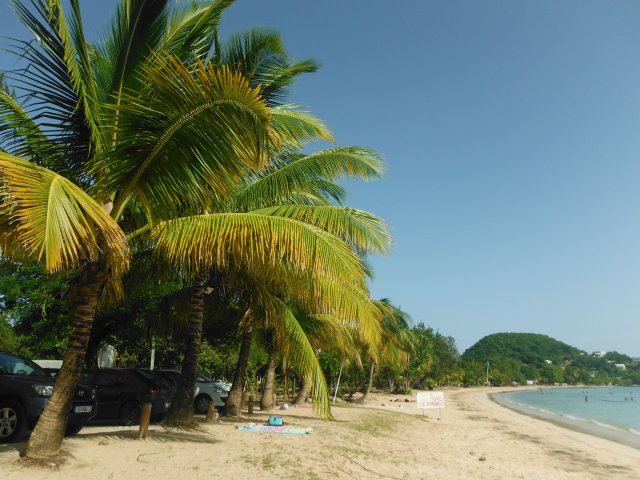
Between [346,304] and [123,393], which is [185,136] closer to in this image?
[346,304]

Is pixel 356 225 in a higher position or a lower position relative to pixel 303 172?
lower

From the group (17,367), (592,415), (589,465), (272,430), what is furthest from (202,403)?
(592,415)

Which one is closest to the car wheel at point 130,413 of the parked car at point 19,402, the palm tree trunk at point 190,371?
the palm tree trunk at point 190,371

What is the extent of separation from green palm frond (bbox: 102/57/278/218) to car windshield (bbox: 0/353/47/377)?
3.98 m

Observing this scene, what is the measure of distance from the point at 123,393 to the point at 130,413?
522 mm

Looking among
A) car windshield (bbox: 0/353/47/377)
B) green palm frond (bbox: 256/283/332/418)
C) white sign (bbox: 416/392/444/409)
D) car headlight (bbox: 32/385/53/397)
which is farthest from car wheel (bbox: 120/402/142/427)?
white sign (bbox: 416/392/444/409)

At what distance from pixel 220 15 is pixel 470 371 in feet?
380

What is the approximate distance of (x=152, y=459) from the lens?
743 cm

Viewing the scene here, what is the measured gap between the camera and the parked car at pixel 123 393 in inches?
477

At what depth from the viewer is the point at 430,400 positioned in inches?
895

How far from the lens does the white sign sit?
2247 cm

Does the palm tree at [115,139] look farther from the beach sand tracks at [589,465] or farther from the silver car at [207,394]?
the beach sand tracks at [589,465]

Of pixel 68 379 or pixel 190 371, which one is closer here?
pixel 68 379

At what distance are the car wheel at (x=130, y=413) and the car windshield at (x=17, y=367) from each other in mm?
3437
